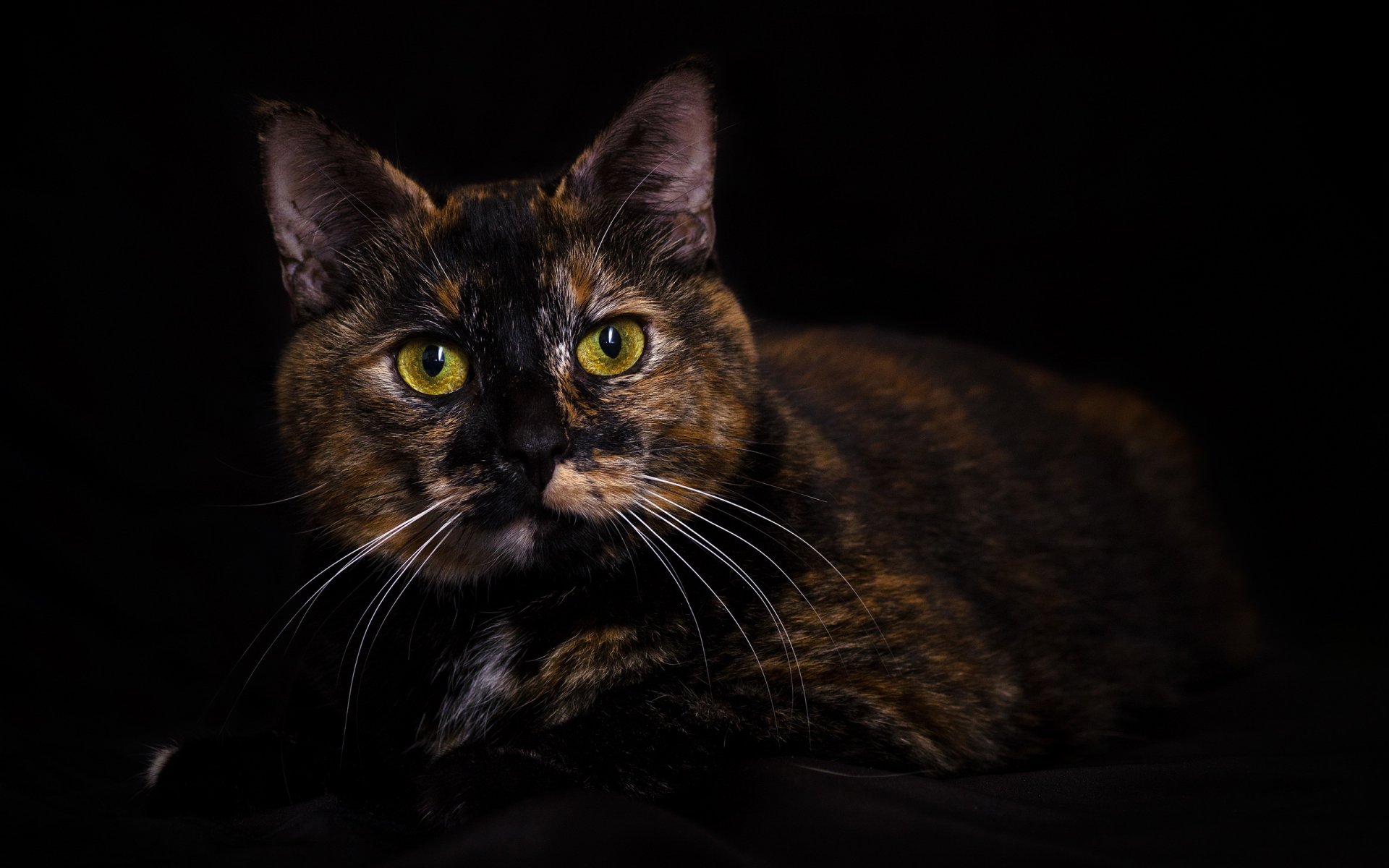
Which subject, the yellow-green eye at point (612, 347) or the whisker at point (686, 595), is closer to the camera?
the whisker at point (686, 595)

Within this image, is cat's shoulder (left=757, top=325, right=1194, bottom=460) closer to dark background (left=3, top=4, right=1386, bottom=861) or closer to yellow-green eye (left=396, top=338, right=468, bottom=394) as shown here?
dark background (left=3, top=4, right=1386, bottom=861)

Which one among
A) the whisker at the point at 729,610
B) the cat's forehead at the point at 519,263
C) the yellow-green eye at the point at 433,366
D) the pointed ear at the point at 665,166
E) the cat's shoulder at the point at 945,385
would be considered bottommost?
the whisker at the point at 729,610

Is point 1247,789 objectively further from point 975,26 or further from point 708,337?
point 975,26

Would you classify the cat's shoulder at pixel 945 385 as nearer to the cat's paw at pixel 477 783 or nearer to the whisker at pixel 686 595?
the whisker at pixel 686 595

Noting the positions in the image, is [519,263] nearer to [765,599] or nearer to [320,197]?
[320,197]

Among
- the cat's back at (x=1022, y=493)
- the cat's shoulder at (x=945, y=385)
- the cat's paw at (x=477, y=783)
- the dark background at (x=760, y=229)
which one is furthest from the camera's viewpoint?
the dark background at (x=760, y=229)

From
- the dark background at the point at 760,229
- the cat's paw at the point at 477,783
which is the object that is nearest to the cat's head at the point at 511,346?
the cat's paw at the point at 477,783
